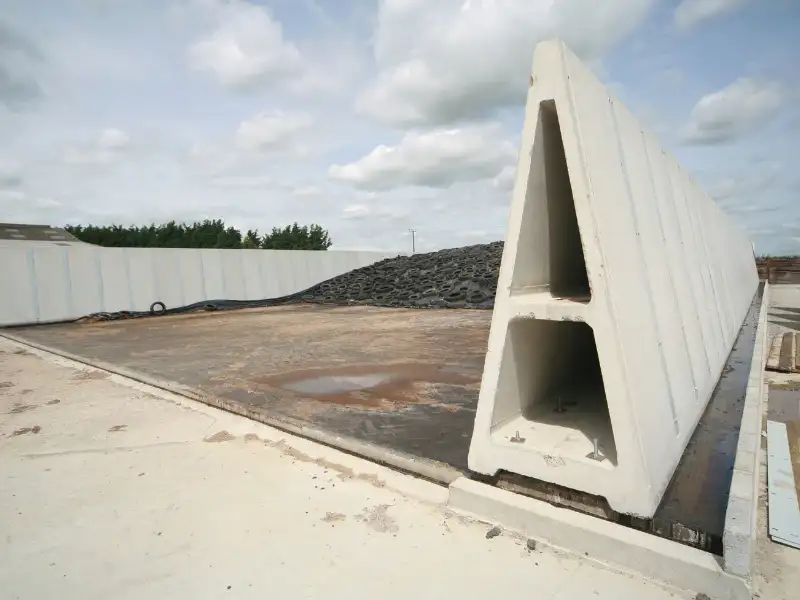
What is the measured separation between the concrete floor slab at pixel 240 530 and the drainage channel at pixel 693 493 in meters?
0.19

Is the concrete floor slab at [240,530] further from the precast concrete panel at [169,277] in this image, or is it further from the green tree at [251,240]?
the green tree at [251,240]

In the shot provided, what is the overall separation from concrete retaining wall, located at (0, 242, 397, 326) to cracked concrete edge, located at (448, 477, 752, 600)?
11558 millimetres

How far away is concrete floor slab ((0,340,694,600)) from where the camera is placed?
1471 mm

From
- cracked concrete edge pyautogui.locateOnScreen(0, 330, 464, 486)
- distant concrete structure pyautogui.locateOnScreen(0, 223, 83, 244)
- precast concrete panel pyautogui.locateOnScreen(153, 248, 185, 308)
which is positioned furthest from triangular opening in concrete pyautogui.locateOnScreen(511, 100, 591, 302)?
distant concrete structure pyautogui.locateOnScreen(0, 223, 83, 244)

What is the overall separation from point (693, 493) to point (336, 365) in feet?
11.1

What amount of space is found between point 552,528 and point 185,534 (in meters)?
1.30

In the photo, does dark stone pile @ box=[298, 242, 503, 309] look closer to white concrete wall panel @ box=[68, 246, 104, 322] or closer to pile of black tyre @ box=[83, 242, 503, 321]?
pile of black tyre @ box=[83, 242, 503, 321]

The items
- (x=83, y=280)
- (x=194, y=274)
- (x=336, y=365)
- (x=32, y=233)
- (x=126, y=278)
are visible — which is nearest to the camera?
(x=336, y=365)

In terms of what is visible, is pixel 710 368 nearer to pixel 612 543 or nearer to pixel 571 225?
pixel 571 225

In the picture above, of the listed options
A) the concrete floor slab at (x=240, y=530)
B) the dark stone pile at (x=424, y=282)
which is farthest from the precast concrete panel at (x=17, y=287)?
the concrete floor slab at (x=240, y=530)

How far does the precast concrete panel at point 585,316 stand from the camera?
1593 millimetres

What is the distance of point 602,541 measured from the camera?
1.54 m

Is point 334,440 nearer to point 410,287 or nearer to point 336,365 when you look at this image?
point 336,365

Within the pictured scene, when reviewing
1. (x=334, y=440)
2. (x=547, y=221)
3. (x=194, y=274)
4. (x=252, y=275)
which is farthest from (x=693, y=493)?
(x=252, y=275)
